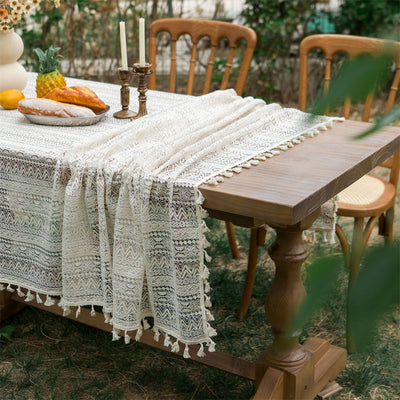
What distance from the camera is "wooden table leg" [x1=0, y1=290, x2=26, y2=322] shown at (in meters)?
2.21

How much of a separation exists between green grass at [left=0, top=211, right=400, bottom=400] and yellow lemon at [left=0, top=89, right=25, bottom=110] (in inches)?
32.4

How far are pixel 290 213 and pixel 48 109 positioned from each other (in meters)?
0.89

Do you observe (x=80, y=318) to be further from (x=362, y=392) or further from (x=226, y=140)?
(x=362, y=392)

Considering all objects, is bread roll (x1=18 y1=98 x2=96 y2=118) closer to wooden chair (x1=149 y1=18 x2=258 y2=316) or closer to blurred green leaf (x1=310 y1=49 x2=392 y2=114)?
wooden chair (x1=149 y1=18 x2=258 y2=316)

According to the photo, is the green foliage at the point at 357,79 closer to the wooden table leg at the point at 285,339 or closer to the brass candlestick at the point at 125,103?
the wooden table leg at the point at 285,339

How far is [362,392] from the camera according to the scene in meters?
1.90

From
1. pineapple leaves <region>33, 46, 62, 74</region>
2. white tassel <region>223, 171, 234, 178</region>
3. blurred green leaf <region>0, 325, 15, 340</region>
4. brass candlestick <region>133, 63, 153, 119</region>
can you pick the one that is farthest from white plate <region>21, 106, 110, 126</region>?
blurred green leaf <region>0, 325, 15, 340</region>

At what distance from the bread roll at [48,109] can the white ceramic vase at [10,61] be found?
283mm

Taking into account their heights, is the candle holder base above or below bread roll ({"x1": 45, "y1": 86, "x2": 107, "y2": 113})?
below

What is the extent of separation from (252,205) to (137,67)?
0.68 m

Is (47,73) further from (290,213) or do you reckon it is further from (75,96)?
(290,213)

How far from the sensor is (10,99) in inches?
77.1

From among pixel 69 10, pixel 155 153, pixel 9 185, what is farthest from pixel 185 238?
pixel 69 10

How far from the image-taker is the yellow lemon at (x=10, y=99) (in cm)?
196
